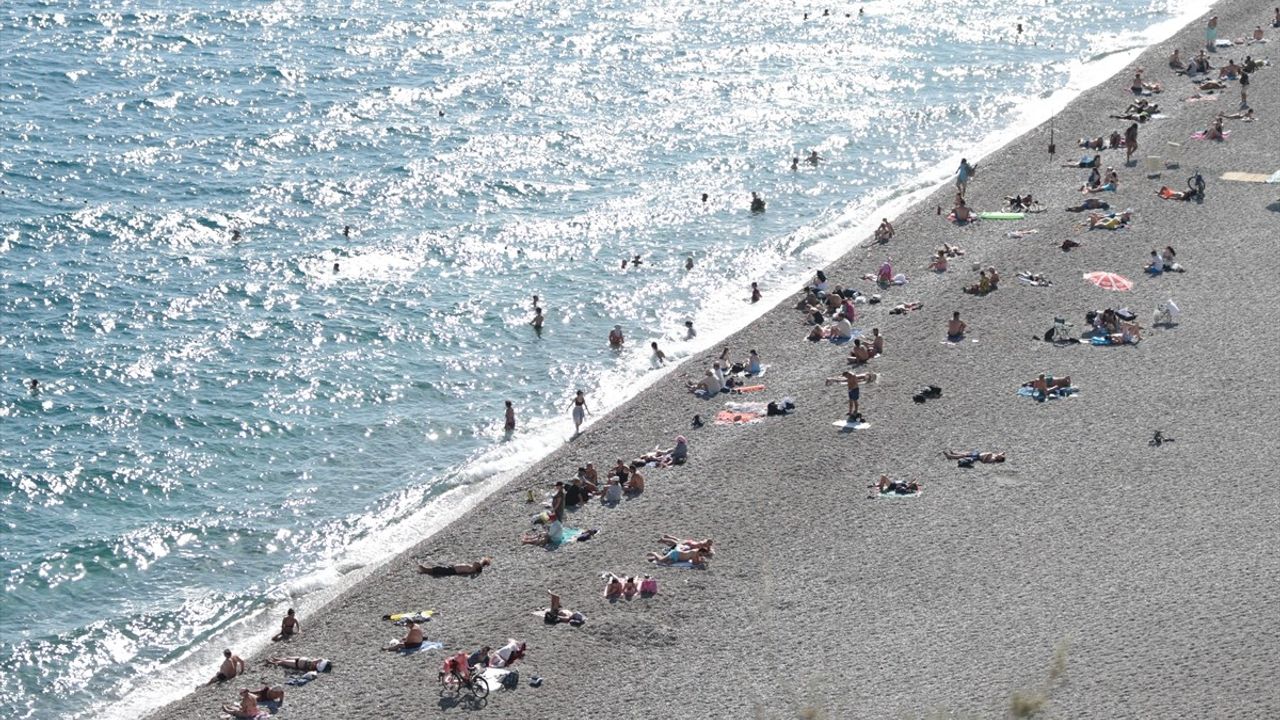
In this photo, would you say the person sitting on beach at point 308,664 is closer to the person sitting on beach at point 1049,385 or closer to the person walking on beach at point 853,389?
the person walking on beach at point 853,389

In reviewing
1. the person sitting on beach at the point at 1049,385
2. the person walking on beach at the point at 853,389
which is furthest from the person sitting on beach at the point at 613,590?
the person sitting on beach at the point at 1049,385

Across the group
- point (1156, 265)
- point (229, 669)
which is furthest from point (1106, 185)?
point (229, 669)

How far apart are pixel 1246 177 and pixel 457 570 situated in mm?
27775

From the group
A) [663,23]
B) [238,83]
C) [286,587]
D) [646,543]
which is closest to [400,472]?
[286,587]

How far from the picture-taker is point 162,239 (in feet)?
157

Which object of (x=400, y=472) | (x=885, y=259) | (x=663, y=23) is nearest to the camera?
(x=400, y=472)

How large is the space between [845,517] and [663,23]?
45.4m

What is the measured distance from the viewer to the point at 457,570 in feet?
99.1

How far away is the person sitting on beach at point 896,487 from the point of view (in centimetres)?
3112

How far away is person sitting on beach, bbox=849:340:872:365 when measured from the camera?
37094 mm

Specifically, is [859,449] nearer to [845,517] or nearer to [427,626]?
[845,517]

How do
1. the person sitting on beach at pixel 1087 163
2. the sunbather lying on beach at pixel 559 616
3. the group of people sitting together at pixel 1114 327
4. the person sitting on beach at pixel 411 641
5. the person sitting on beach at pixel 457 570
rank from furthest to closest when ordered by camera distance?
the person sitting on beach at pixel 1087 163 → the group of people sitting together at pixel 1114 327 → the person sitting on beach at pixel 457 570 → the sunbather lying on beach at pixel 559 616 → the person sitting on beach at pixel 411 641

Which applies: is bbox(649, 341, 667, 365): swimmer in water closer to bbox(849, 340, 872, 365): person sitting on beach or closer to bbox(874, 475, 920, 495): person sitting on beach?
bbox(849, 340, 872, 365): person sitting on beach

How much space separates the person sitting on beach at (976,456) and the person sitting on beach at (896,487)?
1.34 metres
